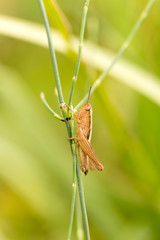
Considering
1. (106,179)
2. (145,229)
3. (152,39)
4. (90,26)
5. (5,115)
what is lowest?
(145,229)

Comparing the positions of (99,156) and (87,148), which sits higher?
(99,156)

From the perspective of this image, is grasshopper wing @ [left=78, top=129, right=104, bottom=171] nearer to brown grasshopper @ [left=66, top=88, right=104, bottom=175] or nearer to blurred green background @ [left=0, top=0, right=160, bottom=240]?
brown grasshopper @ [left=66, top=88, right=104, bottom=175]

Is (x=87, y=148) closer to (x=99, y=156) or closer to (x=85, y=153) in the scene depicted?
(x=85, y=153)

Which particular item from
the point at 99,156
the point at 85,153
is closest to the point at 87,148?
the point at 85,153

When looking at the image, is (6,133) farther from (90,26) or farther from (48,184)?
(90,26)

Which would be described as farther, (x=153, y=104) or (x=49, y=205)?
(x=153, y=104)

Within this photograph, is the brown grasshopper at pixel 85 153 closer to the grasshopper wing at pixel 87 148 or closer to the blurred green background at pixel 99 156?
the grasshopper wing at pixel 87 148

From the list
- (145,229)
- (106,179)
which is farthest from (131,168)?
(145,229)

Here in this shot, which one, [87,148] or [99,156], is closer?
[87,148]
